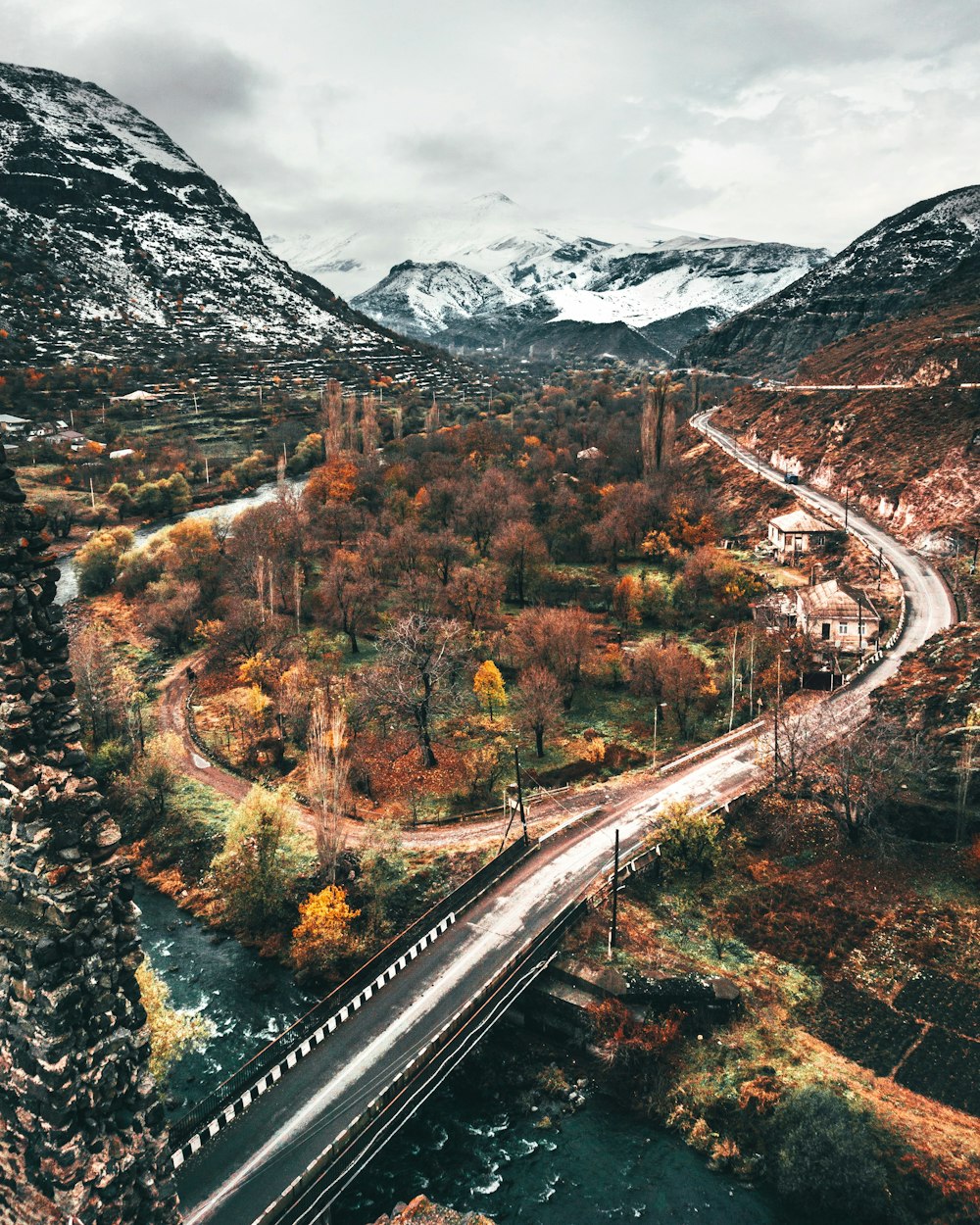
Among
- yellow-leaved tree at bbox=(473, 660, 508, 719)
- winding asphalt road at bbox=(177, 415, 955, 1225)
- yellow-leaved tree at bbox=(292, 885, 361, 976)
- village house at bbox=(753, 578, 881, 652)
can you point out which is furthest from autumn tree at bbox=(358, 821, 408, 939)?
village house at bbox=(753, 578, 881, 652)

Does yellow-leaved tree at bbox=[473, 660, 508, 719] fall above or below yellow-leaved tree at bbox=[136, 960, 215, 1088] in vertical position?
above

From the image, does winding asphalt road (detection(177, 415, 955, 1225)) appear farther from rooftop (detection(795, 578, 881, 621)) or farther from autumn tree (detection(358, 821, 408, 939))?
rooftop (detection(795, 578, 881, 621))

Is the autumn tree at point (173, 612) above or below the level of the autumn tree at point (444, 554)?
below

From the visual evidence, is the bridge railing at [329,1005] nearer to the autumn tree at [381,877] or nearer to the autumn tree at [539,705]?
the autumn tree at [381,877]

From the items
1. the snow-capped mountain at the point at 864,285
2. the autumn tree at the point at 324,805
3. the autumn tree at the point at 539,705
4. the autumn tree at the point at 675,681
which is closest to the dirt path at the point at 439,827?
the autumn tree at the point at 324,805

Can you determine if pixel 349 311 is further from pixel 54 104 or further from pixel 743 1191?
Result: pixel 743 1191

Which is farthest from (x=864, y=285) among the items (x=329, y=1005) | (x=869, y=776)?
(x=329, y=1005)
